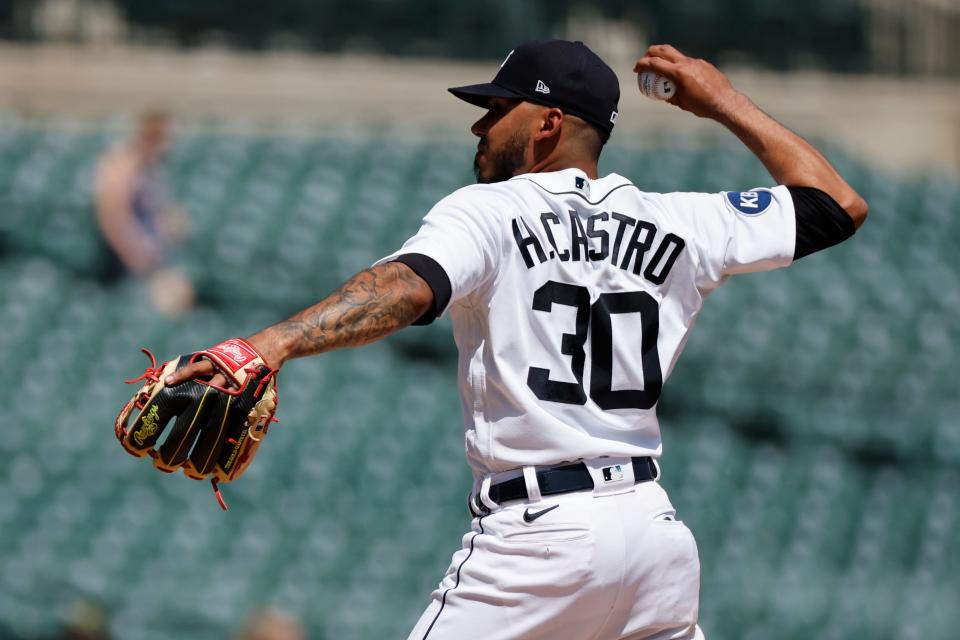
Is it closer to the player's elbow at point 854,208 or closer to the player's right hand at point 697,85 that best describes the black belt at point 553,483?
the player's elbow at point 854,208

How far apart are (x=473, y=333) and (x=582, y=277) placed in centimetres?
23

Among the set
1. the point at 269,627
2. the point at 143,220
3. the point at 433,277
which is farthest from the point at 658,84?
the point at 143,220

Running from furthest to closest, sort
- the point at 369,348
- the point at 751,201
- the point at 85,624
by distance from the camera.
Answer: the point at 369,348 < the point at 85,624 < the point at 751,201

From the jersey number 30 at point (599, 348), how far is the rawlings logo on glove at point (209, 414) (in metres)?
0.56

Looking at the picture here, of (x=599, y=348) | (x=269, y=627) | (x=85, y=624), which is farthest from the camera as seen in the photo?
(x=85, y=624)

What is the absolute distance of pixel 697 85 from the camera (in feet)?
10.2

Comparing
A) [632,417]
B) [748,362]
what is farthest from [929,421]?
[632,417]

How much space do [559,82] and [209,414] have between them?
0.98m

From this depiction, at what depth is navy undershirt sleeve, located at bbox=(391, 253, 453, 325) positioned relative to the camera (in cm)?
241

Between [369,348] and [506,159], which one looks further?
[369,348]

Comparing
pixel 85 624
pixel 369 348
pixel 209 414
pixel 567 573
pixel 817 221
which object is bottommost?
pixel 85 624

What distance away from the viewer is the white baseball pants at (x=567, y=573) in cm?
260

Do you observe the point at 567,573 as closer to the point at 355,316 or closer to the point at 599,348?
the point at 599,348

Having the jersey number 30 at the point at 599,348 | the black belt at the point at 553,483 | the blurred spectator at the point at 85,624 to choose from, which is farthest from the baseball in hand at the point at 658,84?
the blurred spectator at the point at 85,624
